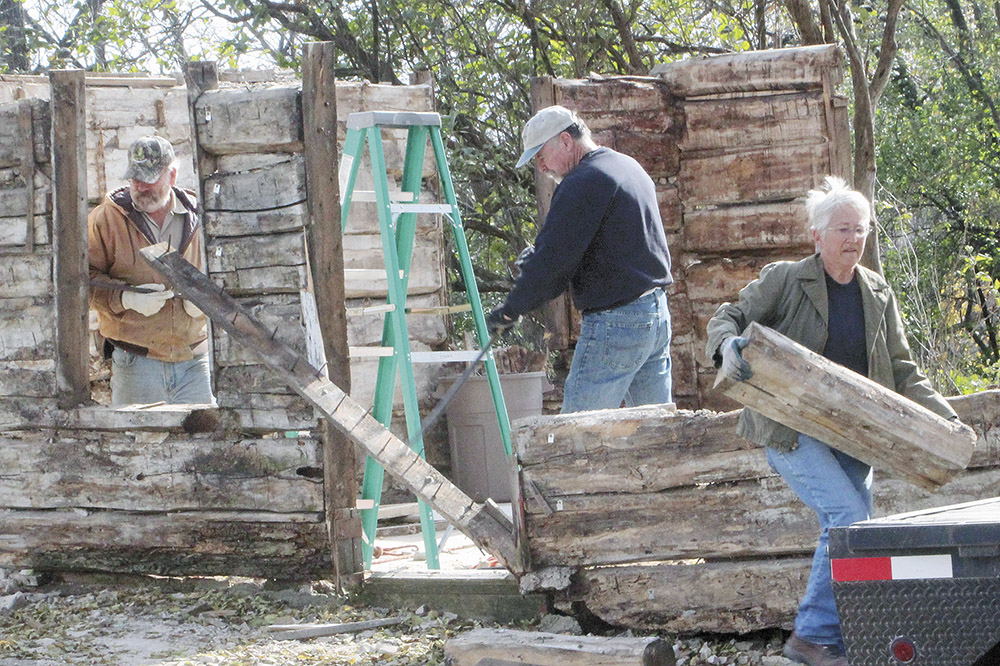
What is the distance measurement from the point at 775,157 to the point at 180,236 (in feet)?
10.8

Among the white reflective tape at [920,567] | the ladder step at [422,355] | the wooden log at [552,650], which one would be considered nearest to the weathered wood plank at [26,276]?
the ladder step at [422,355]

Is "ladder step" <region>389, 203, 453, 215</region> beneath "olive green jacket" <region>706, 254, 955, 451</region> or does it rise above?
above

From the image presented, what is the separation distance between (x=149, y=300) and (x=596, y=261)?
218cm

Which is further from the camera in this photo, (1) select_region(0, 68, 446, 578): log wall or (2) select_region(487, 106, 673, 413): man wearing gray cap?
(1) select_region(0, 68, 446, 578): log wall

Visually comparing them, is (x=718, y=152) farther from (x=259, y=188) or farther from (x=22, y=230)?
(x=22, y=230)

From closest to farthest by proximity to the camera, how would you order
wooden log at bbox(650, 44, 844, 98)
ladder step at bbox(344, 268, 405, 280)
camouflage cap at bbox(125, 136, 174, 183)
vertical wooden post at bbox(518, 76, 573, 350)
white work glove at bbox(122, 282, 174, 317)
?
camouflage cap at bbox(125, 136, 174, 183)
white work glove at bbox(122, 282, 174, 317)
ladder step at bbox(344, 268, 405, 280)
vertical wooden post at bbox(518, 76, 573, 350)
wooden log at bbox(650, 44, 844, 98)

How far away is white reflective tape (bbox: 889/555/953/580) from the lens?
2746 millimetres

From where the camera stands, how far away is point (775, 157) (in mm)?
7004

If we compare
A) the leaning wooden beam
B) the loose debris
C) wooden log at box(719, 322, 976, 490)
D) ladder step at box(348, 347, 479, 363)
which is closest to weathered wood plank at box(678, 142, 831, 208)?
ladder step at box(348, 347, 479, 363)

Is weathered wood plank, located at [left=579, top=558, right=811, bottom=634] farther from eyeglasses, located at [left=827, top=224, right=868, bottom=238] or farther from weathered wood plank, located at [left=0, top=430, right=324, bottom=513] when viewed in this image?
weathered wood plank, located at [left=0, top=430, right=324, bottom=513]

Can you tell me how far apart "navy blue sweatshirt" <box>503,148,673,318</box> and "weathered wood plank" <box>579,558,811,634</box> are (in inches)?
46.0

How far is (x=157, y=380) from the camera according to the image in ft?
20.4

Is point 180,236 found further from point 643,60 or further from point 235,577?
point 643,60

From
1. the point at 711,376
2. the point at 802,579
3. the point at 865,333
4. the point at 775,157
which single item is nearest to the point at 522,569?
the point at 802,579
